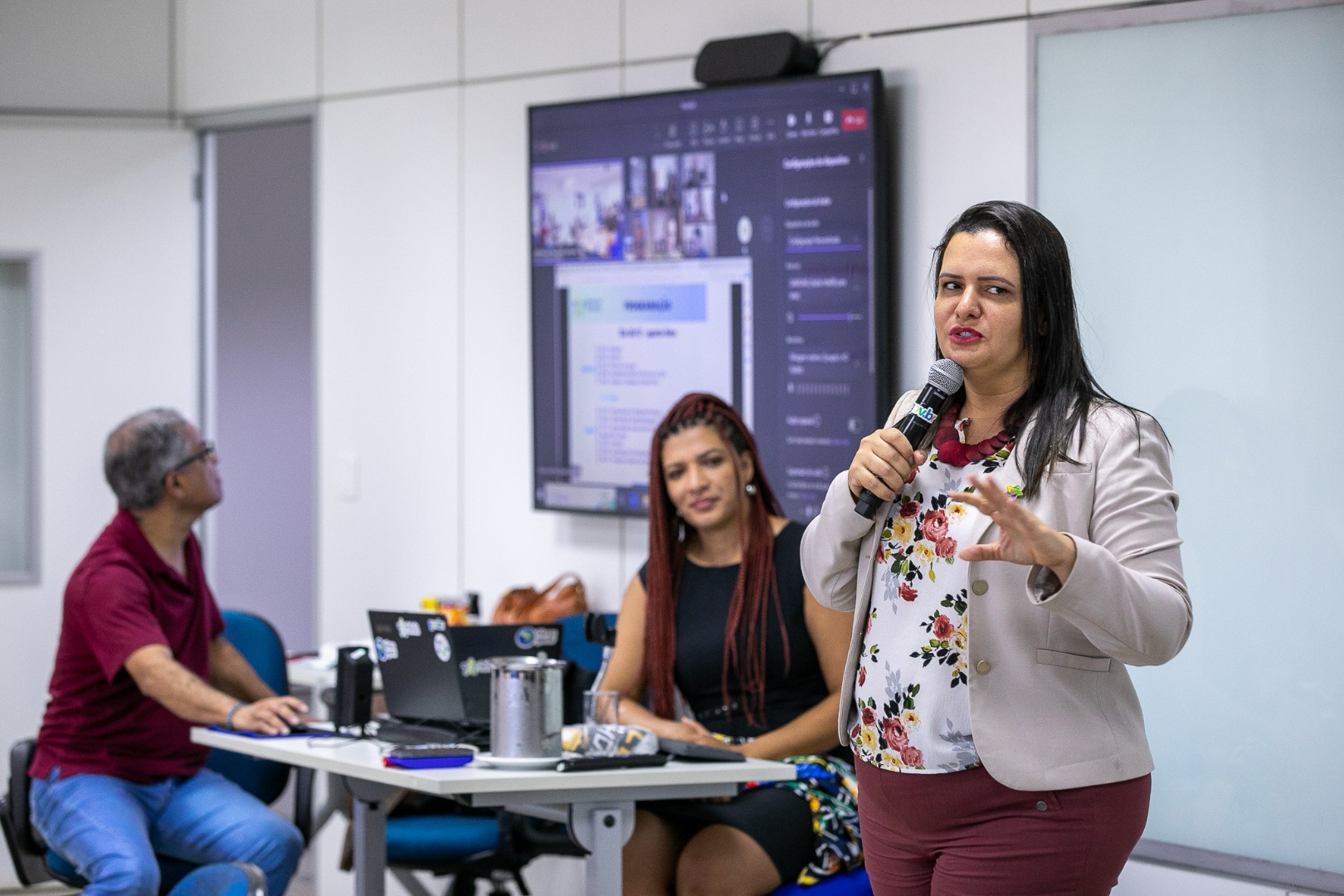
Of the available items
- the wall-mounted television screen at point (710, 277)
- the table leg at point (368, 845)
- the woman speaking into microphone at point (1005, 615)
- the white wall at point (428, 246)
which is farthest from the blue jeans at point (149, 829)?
the woman speaking into microphone at point (1005, 615)

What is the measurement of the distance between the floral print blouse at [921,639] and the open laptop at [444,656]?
1015 millimetres

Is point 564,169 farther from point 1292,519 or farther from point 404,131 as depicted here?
point 1292,519

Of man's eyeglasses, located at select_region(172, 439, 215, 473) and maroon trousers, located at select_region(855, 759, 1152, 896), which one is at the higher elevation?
man's eyeglasses, located at select_region(172, 439, 215, 473)

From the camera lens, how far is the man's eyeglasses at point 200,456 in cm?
338

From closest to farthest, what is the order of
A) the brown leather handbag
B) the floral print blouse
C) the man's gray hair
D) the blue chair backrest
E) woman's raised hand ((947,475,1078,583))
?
woman's raised hand ((947,475,1078,583)) → the floral print blouse → the man's gray hair → the blue chair backrest → the brown leather handbag

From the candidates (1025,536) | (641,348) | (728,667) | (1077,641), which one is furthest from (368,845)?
(1025,536)

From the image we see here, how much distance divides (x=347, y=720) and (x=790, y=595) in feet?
3.17

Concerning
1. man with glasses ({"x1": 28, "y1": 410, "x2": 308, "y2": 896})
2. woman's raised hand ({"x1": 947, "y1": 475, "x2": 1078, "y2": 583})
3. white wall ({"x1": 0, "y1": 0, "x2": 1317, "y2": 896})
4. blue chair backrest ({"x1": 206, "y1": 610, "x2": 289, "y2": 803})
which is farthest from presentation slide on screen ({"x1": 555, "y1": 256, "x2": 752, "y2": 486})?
woman's raised hand ({"x1": 947, "y1": 475, "x2": 1078, "y2": 583})

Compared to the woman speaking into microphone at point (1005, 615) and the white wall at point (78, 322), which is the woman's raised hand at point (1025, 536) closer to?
the woman speaking into microphone at point (1005, 615)

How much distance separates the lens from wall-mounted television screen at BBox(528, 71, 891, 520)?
3.53 metres

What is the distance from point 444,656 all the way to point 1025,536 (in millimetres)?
1543

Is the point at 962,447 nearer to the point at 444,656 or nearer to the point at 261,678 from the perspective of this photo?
the point at 444,656

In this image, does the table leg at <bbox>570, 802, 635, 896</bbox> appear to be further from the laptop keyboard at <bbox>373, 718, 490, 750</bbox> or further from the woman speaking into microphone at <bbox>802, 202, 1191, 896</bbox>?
the woman speaking into microphone at <bbox>802, 202, 1191, 896</bbox>

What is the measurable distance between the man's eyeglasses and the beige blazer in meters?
2.26
